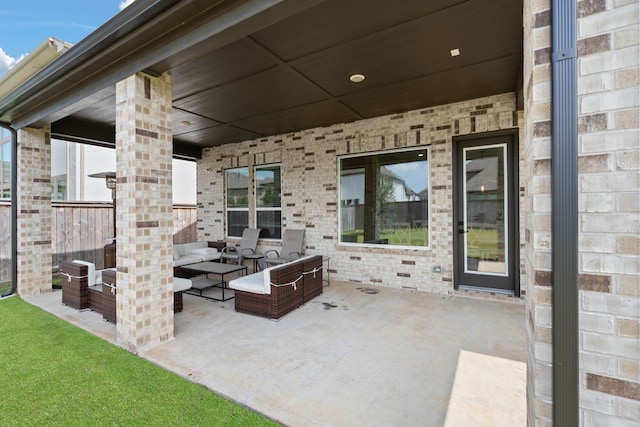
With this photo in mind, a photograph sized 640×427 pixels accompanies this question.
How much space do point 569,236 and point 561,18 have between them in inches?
33.3

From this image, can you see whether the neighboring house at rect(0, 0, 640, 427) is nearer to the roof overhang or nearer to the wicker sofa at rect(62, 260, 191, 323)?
the roof overhang

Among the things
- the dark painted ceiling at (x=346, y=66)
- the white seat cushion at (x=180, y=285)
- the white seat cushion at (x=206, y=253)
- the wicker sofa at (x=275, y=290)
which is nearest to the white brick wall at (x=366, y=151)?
the dark painted ceiling at (x=346, y=66)

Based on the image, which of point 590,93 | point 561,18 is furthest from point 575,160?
point 561,18

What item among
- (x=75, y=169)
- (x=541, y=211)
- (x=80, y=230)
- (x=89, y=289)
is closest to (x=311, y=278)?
(x=89, y=289)

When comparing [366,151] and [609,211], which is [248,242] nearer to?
[366,151]

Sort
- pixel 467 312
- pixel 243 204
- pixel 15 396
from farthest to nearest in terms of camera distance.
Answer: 1. pixel 243 204
2. pixel 467 312
3. pixel 15 396

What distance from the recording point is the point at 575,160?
3.65ft

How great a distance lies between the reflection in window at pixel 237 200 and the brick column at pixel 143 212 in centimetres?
431

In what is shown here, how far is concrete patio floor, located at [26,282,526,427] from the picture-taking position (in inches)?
81.9

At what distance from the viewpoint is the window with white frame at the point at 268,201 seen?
6.96 metres

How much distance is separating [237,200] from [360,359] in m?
5.75

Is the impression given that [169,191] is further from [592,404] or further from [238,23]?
[592,404]

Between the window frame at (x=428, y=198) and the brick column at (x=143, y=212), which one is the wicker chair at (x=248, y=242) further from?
the brick column at (x=143, y=212)

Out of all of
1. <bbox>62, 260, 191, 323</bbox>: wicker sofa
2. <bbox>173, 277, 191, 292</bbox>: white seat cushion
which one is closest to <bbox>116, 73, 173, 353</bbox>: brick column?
<bbox>173, 277, 191, 292</bbox>: white seat cushion
